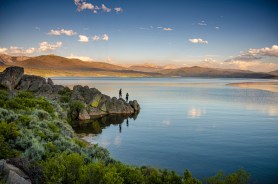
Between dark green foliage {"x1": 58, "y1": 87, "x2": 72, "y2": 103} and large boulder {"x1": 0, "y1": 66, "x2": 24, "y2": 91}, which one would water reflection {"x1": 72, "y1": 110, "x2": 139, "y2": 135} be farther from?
large boulder {"x1": 0, "y1": 66, "x2": 24, "y2": 91}

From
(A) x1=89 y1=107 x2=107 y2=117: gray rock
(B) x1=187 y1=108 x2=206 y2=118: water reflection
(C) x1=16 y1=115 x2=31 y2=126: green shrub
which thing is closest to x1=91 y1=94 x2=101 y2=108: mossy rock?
(A) x1=89 y1=107 x2=107 y2=117: gray rock

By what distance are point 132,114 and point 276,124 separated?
24.3 metres

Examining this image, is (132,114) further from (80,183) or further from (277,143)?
(80,183)

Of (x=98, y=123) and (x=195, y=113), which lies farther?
(x=195, y=113)

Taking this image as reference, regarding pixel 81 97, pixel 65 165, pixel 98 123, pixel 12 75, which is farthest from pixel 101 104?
pixel 65 165

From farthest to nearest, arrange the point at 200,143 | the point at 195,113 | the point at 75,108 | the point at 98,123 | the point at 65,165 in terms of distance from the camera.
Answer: the point at 195,113
the point at 75,108
the point at 98,123
the point at 200,143
the point at 65,165

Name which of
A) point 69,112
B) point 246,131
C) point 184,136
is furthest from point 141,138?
point 69,112

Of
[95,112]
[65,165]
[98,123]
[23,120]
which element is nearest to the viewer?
[65,165]

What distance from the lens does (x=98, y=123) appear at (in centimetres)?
4381

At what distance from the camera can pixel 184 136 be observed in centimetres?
3350

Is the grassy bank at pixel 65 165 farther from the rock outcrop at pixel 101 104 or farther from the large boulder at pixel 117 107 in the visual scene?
the large boulder at pixel 117 107

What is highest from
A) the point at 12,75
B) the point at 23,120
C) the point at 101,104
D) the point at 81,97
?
the point at 12,75

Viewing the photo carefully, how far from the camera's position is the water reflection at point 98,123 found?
38388 mm

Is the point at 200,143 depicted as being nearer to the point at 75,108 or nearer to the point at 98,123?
the point at 98,123
